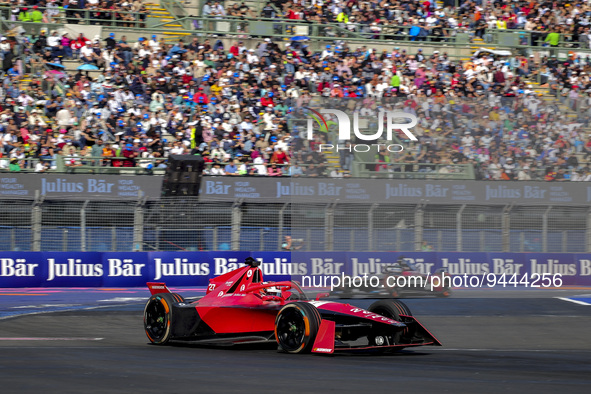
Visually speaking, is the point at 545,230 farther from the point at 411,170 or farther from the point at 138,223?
the point at 138,223

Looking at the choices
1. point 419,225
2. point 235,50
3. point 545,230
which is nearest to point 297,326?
point 419,225

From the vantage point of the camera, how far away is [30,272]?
907 inches

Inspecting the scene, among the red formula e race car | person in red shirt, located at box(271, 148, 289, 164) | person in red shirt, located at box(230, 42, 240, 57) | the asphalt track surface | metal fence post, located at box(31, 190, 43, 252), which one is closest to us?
the asphalt track surface

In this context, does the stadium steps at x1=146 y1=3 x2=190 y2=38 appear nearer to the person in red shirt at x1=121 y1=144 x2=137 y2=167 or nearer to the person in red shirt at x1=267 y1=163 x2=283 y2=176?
the person in red shirt at x1=121 y1=144 x2=137 y2=167

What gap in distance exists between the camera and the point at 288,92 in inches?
1129

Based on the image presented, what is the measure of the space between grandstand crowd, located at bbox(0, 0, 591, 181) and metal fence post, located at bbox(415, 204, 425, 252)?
961 mm

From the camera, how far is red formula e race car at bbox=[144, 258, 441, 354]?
9562 millimetres

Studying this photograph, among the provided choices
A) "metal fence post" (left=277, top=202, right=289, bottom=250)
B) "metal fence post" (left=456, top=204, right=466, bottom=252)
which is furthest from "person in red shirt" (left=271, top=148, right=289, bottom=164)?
"metal fence post" (left=456, top=204, right=466, bottom=252)

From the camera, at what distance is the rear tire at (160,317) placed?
10.8 meters

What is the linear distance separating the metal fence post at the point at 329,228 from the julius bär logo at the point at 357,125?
4.15ft

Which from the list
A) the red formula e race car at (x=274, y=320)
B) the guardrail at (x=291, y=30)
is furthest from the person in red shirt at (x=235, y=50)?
the red formula e race car at (x=274, y=320)

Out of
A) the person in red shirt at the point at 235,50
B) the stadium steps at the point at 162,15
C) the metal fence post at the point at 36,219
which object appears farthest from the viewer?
the stadium steps at the point at 162,15

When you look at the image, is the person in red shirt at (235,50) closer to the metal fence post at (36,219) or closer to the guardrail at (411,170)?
the metal fence post at (36,219)

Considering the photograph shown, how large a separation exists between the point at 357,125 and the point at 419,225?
7.92ft
